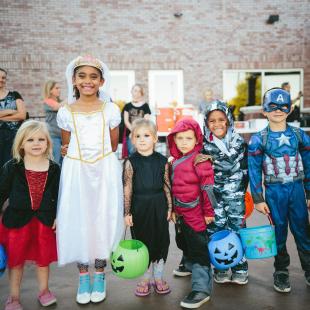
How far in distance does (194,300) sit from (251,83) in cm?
995

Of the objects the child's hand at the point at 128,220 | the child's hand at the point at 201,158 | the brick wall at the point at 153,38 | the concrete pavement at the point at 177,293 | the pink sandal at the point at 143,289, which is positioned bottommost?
the concrete pavement at the point at 177,293

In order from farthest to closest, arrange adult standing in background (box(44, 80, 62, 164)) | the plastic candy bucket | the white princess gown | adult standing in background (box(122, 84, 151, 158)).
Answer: adult standing in background (box(122, 84, 151, 158)) → adult standing in background (box(44, 80, 62, 164)) → the white princess gown → the plastic candy bucket

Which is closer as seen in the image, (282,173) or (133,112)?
(282,173)

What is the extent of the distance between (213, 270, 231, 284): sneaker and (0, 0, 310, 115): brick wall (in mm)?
8661

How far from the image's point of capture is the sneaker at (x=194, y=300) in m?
2.65

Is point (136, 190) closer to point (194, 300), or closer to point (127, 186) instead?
point (127, 186)

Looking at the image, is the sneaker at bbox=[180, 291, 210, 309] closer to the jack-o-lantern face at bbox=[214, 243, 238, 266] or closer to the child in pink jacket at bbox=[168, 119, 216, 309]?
the child in pink jacket at bbox=[168, 119, 216, 309]

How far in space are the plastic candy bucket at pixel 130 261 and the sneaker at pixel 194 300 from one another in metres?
0.39

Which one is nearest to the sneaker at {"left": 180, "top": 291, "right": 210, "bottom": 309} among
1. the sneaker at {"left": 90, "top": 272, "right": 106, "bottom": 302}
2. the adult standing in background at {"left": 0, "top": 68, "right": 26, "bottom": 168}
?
the sneaker at {"left": 90, "top": 272, "right": 106, "bottom": 302}

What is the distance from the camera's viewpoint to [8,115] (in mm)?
4465

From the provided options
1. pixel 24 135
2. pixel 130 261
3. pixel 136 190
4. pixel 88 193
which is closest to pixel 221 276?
pixel 130 261

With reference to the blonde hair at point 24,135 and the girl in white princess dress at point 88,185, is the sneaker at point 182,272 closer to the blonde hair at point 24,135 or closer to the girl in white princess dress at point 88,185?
the girl in white princess dress at point 88,185

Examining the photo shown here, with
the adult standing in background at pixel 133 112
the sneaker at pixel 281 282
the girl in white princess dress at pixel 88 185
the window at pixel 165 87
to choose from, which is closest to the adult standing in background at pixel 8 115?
the girl in white princess dress at pixel 88 185

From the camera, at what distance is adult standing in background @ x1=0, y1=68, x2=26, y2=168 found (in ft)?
14.6
